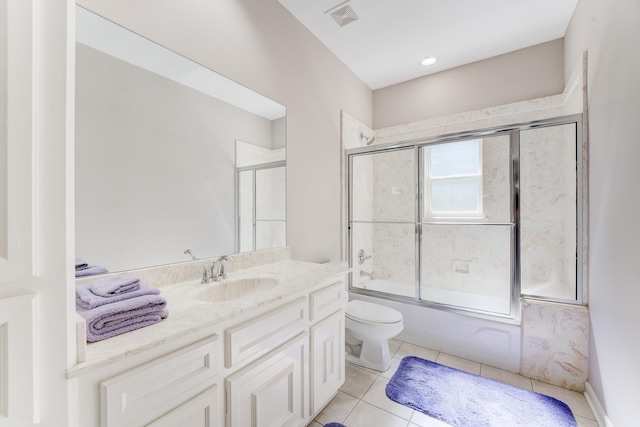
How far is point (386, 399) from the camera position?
1746 millimetres

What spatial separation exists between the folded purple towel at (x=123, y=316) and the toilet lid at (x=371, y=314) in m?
1.50

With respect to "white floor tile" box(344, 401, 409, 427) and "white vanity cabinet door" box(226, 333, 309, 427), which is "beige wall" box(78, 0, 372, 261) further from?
"white floor tile" box(344, 401, 409, 427)

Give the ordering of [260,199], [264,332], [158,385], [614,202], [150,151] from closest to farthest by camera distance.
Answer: [158,385], [264,332], [150,151], [614,202], [260,199]

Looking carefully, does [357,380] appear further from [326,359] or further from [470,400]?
[470,400]

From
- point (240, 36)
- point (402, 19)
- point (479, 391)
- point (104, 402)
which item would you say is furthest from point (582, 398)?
point (240, 36)

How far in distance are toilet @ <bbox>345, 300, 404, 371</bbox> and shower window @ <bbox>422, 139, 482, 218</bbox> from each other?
4.93ft

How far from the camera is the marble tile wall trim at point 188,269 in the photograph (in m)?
1.25

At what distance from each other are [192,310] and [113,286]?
0.89 feet

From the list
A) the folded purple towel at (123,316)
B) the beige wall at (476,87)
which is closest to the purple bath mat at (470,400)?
the folded purple towel at (123,316)

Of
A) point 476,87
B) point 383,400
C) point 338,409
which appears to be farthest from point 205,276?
point 476,87

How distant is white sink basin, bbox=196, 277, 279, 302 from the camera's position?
4.42ft

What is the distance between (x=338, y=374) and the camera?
172cm

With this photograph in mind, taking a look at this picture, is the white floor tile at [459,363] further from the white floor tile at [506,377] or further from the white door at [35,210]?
the white door at [35,210]

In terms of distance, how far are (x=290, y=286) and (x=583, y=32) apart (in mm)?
2604
